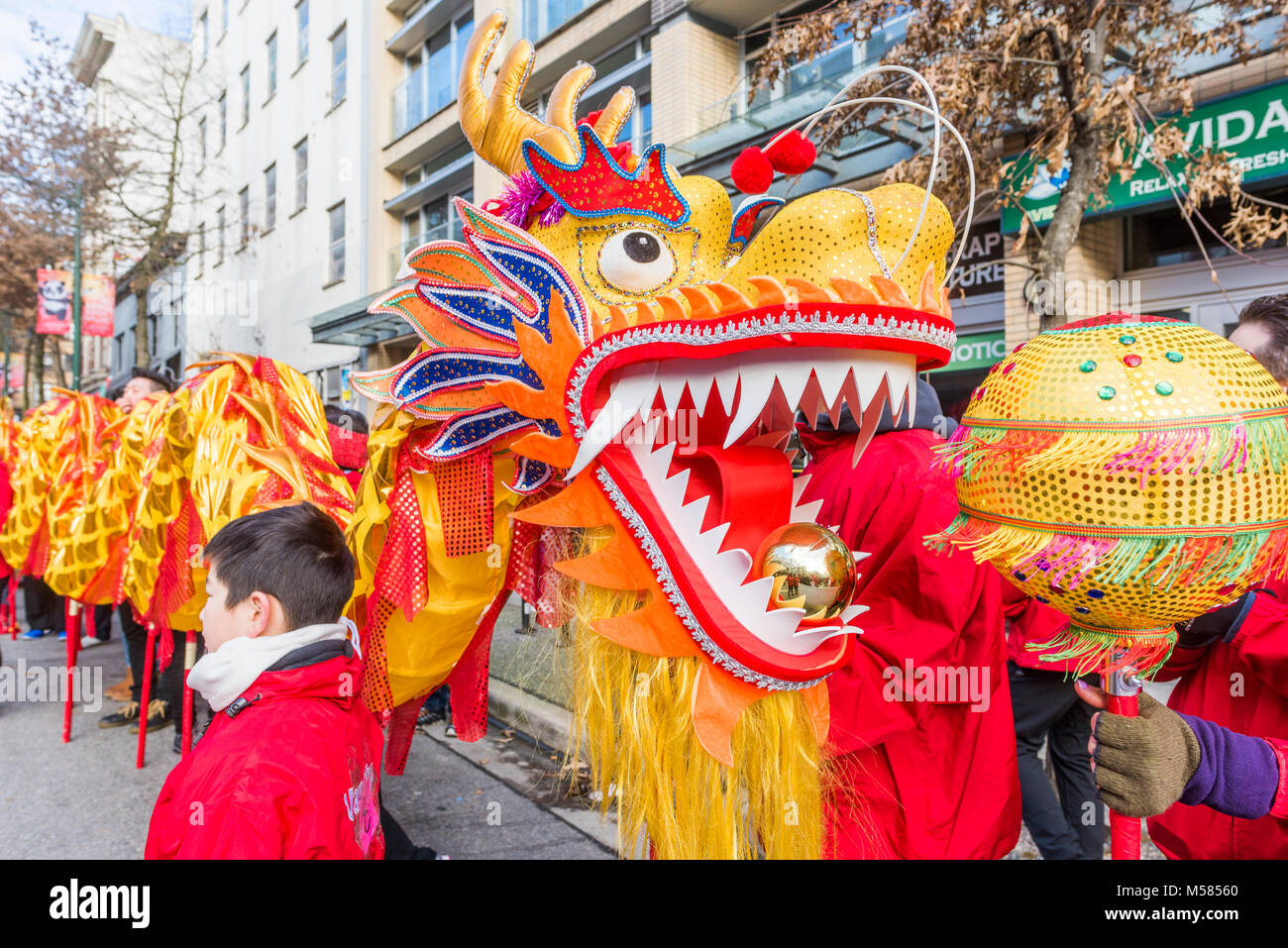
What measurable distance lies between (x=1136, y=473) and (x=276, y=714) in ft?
4.61

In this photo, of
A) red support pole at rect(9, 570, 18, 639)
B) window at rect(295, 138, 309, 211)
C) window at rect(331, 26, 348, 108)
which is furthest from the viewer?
window at rect(295, 138, 309, 211)

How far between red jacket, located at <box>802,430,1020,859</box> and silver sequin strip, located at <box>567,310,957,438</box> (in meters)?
0.37

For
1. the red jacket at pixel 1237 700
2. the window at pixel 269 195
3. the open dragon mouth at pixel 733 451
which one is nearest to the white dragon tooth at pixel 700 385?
the open dragon mouth at pixel 733 451

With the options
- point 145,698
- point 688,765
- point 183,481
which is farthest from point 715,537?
point 145,698

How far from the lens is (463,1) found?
17.5 ft

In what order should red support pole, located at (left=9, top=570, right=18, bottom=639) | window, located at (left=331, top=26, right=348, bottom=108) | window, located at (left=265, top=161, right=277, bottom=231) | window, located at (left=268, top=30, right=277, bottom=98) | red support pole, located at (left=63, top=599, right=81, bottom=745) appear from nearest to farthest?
red support pole, located at (left=63, top=599, right=81, bottom=745) → window, located at (left=268, top=30, right=277, bottom=98) → window, located at (left=331, top=26, right=348, bottom=108) → red support pole, located at (left=9, top=570, right=18, bottom=639) → window, located at (left=265, top=161, right=277, bottom=231)

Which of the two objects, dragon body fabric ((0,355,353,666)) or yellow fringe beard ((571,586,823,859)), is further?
dragon body fabric ((0,355,353,666))

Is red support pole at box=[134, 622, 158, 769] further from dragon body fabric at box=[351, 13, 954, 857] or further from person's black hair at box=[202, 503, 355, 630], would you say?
dragon body fabric at box=[351, 13, 954, 857]

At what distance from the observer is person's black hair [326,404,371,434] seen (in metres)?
4.33

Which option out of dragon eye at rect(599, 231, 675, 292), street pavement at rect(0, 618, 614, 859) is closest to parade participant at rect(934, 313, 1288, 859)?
dragon eye at rect(599, 231, 675, 292)

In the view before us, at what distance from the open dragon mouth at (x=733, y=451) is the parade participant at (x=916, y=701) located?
0.47ft

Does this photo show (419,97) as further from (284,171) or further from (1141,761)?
(1141,761)

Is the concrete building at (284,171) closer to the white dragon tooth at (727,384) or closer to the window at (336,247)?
the window at (336,247)
